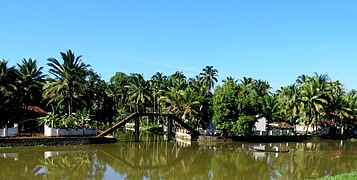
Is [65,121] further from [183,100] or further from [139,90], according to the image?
[139,90]

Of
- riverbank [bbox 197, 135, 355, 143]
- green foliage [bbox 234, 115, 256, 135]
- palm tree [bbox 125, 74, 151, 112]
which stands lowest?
riverbank [bbox 197, 135, 355, 143]

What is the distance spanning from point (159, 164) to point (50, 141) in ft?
45.1

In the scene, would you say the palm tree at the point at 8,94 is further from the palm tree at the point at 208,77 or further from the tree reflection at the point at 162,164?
the palm tree at the point at 208,77

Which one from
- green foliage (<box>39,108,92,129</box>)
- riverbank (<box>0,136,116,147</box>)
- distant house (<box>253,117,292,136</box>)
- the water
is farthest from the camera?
distant house (<box>253,117,292,136</box>)

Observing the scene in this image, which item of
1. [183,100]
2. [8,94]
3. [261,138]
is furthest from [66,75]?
[261,138]

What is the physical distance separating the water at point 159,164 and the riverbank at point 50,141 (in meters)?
1.04

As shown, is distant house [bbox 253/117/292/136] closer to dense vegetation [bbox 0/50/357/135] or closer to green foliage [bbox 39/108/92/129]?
dense vegetation [bbox 0/50/357/135]

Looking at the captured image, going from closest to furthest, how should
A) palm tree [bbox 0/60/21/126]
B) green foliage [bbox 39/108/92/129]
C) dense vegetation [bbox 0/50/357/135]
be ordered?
green foliage [bbox 39/108/92/129] → palm tree [bbox 0/60/21/126] → dense vegetation [bbox 0/50/357/135]

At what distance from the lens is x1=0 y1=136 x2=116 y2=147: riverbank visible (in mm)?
32438

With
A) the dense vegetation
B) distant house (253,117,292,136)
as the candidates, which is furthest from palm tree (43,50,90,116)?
distant house (253,117,292,136)

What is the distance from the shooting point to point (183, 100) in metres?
50.2

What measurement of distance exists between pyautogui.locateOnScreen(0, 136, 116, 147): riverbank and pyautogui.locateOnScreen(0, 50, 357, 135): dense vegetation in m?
2.29

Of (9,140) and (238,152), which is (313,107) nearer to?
(238,152)

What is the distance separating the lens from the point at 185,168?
24.9 m
